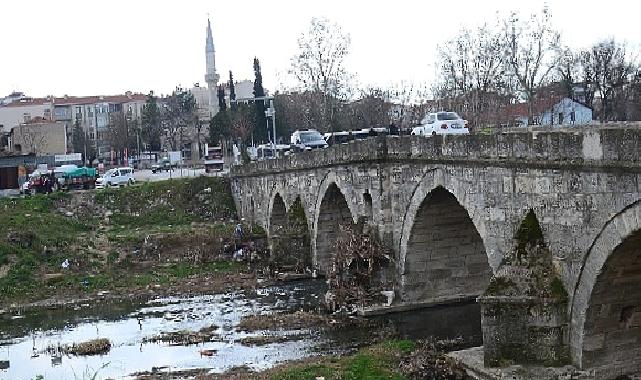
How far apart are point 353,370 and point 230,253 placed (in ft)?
64.3

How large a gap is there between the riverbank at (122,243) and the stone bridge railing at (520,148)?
31.3 ft

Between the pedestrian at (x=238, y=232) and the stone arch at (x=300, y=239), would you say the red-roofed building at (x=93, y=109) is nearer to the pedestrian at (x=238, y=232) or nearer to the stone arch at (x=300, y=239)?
the pedestrian at (x=238, y=232)

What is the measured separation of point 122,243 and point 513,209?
76.9ft

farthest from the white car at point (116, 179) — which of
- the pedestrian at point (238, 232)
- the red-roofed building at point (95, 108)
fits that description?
the red-roofed building at point (95, 108)

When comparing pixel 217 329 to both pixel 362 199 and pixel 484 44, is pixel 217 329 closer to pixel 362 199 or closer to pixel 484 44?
pixel 362 199

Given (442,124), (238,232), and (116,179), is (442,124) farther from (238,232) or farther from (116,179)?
(116,179)

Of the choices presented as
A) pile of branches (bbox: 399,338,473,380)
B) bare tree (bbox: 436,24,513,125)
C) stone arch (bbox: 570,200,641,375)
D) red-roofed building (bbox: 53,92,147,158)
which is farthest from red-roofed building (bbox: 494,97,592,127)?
red-roofed building (bbox: 53,92,147,158)

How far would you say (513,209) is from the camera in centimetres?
1638

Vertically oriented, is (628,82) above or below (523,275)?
above

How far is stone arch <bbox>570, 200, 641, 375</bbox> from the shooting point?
43.6 feet

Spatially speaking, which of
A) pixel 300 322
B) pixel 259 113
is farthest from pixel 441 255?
pixel 259 113

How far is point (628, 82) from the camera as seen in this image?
51.7 meters

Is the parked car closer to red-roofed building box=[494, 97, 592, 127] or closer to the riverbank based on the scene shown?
the riverbank

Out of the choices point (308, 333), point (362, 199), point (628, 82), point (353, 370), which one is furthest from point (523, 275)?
point (628, 82)
